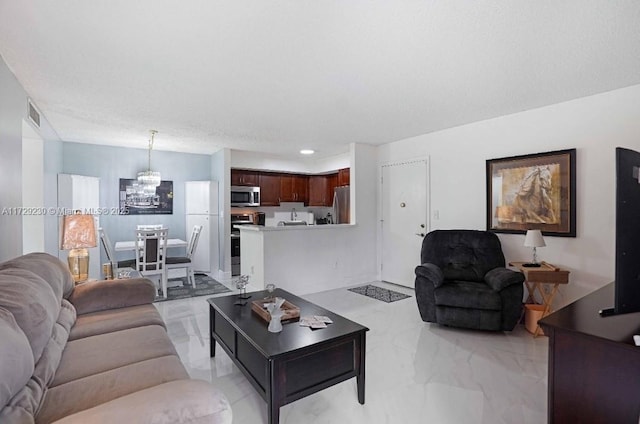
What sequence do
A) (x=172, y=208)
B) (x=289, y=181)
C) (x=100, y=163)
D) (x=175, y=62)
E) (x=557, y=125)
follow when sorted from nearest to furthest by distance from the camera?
(x=175, y=62)
(x=557, y=125)
(x=100, y=163)
(x=172, y=208)
(x=289, y=181)

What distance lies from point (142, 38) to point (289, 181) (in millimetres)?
5161

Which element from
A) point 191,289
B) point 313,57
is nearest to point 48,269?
point 313,57

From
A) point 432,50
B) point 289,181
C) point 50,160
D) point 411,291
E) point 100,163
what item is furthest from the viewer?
point 289,181

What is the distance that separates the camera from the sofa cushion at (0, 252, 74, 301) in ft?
5.98

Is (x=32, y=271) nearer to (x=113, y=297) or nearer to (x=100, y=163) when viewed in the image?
(x=113, y=297)

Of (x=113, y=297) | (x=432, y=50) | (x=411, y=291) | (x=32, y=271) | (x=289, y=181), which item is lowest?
(x=411, y=291)

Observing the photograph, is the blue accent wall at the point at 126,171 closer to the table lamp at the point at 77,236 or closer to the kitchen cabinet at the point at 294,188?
Result: the kitchen cabinet at the point at 294,188

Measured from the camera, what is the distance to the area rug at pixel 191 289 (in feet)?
15.1

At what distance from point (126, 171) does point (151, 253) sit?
6.92ft

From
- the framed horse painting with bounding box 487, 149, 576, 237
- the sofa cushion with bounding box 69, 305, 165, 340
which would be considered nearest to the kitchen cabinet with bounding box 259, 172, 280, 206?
the framed horse painting with bounding box 487, 149, 576, 237

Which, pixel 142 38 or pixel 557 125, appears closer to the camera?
pixel 142 38

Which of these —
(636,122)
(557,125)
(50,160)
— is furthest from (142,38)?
(636,122)

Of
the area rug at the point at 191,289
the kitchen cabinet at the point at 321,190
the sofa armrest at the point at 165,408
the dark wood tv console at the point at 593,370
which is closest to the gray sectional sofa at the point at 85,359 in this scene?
the sofa armrest at the point at 165,408

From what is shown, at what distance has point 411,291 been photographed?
15.5 ft
